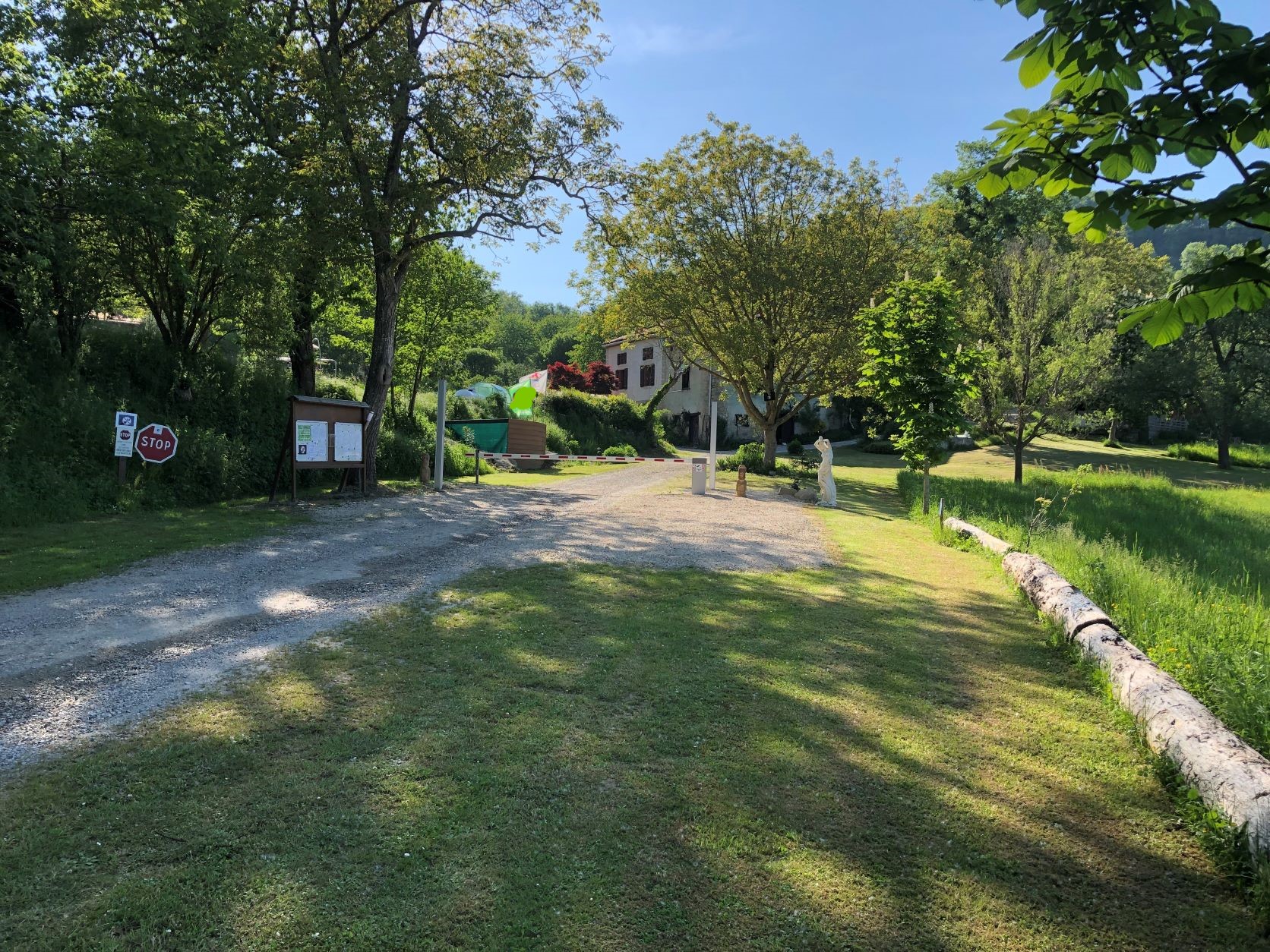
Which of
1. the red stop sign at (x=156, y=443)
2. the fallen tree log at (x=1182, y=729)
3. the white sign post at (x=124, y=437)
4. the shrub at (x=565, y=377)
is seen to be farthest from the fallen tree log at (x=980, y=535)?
the shrub at (x=565, y=377)

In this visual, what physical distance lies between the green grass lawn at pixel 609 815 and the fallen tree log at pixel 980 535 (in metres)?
4.66

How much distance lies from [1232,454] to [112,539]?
145 feet

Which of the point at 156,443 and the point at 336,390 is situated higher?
the point at 336,390

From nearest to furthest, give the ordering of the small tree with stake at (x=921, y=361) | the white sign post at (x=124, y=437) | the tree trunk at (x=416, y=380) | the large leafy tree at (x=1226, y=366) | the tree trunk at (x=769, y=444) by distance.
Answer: the white sign post at (x=124, y=437)
the small tree with stake at (x=921, y=361)
the tree trunk at (x=416, y=380)
the tree trunk at (x=769, y=444)
the large leafy tree at (x=1226, y=366)

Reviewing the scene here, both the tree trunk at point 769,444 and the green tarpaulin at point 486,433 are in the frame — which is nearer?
the green tarpaulin at point 486,433

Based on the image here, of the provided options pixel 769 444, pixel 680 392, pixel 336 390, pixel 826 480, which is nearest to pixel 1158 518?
pixel 826 480

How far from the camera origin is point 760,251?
78.7ft

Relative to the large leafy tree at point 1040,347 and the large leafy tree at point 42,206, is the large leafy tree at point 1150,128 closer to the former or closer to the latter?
the large leafy tree at point 42,206

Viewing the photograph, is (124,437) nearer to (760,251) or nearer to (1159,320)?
(1159,320)

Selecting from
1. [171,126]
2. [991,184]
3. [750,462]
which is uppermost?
[171,126]

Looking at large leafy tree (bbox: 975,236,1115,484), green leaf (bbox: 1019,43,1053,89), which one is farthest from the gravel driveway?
large leafy tree (bbox: 975,236,1115,484)

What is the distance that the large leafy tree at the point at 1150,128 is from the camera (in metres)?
2.27

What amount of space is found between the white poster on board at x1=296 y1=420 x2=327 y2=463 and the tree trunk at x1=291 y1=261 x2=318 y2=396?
4479 millimetres

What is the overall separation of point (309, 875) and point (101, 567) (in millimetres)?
6488
